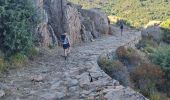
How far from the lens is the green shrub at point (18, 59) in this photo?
15781 millimetres

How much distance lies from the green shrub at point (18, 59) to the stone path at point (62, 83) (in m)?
0.34

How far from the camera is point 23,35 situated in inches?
646

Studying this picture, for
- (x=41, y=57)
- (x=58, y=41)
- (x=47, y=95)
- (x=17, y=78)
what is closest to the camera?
(x=47, y=95)

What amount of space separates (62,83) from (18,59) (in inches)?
127

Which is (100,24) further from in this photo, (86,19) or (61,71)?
(61,71)

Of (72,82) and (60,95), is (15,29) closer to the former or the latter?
(72,82)

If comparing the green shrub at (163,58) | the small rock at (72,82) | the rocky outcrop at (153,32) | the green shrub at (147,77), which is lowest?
the rocky outcrop at (153,32)

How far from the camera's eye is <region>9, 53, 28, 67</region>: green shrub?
51.8 feet

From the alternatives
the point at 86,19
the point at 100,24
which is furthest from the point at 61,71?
the point at 100,24

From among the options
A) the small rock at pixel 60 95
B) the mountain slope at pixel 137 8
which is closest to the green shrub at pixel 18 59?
the small rock at pixel 60 95

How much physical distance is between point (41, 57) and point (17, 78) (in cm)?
423

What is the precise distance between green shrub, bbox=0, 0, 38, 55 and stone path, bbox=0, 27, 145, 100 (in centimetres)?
105

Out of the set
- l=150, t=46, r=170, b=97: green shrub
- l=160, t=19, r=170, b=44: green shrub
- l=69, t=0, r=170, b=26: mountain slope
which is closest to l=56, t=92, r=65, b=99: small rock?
l=150, t=46, r=170, b=97: green shrub

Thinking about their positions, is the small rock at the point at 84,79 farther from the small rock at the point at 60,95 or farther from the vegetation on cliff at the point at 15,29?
the vegetation on cliff at the point at 15,29
